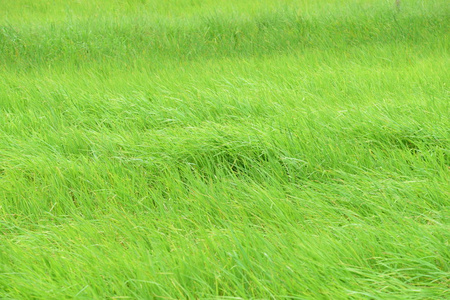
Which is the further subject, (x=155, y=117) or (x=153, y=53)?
(x=153, y=53)

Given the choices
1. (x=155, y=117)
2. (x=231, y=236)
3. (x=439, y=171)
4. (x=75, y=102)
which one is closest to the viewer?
(x=231, y=236)

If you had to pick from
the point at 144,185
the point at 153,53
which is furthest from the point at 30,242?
the point at 153,53

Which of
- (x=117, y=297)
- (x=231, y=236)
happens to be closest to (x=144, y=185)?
(x=231, y=236)

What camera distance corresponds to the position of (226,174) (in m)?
2.89

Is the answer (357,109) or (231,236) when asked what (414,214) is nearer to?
(231,236)

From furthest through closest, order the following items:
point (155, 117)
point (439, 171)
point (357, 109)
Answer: point (155, 117) → point (357, 109) → point (439, 171)

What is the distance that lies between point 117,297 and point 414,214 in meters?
1.34

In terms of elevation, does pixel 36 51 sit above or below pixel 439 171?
above

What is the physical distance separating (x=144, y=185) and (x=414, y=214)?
143 cm

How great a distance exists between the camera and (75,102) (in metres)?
4.07

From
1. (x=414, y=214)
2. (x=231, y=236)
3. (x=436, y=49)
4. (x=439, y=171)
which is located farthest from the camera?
(x=436, y=49)

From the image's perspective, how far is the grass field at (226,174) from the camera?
1.75 meters

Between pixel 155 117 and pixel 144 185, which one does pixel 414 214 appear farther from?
pixel 155 117

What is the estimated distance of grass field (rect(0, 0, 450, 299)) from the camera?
1745 mm
